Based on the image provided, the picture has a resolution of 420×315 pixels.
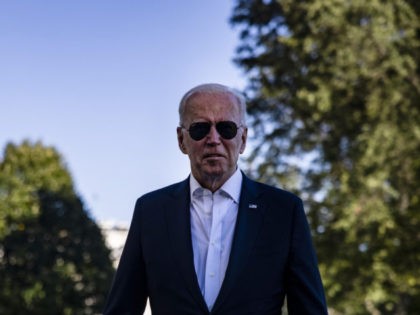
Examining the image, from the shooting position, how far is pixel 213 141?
3293 mm

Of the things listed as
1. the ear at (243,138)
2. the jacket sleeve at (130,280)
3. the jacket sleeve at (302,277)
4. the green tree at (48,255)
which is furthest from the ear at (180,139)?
the green tree at (48,255)

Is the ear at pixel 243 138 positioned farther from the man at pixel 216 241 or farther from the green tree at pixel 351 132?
the green tree at pixel 351 132

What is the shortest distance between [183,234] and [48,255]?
33.7 metres

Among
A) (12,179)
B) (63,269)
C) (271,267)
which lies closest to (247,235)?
(271,267)

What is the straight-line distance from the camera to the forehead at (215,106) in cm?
331

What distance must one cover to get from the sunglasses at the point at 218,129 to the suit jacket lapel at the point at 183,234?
0.23 m

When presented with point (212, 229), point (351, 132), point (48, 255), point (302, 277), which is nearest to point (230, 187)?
point (212, 229)

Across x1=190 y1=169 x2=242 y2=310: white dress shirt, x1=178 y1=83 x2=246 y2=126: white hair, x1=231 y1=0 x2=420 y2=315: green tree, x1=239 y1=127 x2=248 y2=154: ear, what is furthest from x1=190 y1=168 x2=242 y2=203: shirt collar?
x1=231 y1=0 x2=420 y2=315: green tree

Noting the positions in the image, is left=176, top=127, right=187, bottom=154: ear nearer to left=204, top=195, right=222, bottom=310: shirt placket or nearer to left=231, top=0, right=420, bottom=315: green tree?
left=204, top=195, right=222, bottom=310: shirt placket

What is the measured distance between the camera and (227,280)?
3.17 meters

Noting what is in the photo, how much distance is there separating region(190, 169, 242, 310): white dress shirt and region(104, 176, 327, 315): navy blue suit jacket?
0.12 ft

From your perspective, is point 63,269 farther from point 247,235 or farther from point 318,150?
point 247,235

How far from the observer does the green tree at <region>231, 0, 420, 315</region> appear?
2191 centimetres

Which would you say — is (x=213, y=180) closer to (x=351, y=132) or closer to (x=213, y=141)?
(x=213, y=141)
